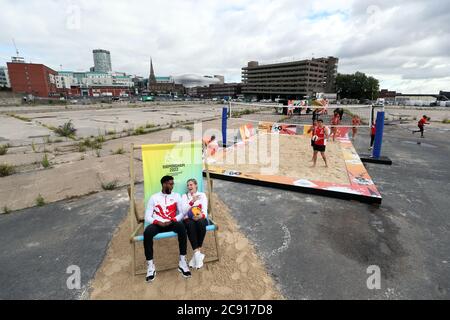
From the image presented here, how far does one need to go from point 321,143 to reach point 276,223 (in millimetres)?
3500

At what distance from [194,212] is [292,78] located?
118 m

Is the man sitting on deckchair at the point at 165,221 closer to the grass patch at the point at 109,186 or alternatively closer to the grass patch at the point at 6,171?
the grass patch at the point at 109,186

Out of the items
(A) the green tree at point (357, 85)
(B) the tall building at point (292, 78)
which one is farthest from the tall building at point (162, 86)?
(A) the green tree at point (357, 85)

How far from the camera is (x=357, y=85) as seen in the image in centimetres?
9219

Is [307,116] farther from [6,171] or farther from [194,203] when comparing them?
[194,203]

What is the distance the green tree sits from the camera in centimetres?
9075

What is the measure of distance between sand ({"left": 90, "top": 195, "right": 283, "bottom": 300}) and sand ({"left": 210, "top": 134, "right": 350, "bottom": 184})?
3216 millimetres

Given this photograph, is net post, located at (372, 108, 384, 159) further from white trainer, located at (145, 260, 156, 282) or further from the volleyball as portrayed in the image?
white trainer, located at (145, 260, 156, 282)

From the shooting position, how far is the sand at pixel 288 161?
621 cm

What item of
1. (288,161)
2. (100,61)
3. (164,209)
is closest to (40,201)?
(164,209)

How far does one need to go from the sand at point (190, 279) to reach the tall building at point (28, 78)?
312ft
